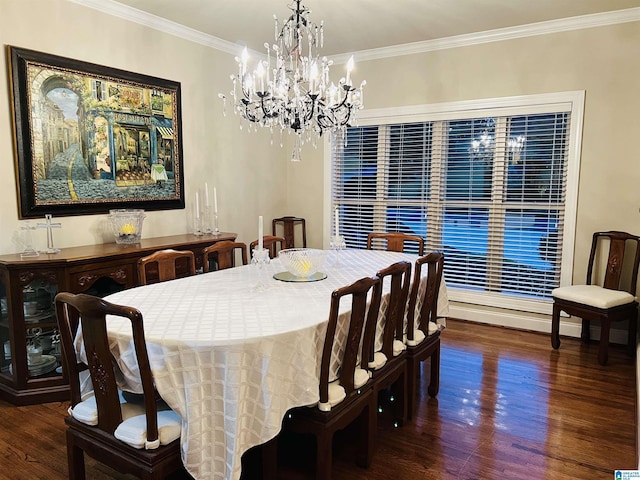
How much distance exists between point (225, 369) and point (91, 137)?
264 centimetres

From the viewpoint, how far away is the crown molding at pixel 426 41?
12.2 feet

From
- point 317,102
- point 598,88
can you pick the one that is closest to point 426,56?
point 598,88

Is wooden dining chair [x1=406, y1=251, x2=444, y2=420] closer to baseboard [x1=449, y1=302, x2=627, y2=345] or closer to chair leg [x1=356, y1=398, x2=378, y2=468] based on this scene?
chair leg [x1=356, y1=398, x2=378, y2=468]

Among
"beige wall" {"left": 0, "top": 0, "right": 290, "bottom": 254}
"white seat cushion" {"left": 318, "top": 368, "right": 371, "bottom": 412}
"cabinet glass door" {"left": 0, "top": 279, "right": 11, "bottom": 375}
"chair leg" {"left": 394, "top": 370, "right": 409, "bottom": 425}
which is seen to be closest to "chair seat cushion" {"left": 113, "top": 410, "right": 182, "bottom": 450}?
"white seat cushion" {"left": 318, "top": 368, "right": 371, "bottom": 412}

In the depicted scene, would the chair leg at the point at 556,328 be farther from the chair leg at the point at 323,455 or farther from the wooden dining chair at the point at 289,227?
the wooden dining chair at the point at 289,227

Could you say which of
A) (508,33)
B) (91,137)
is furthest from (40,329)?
(508,33)

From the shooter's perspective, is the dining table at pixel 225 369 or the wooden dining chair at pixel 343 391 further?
the wooden dining chair at pixel 343 391

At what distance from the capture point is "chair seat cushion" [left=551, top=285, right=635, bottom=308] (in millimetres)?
3631

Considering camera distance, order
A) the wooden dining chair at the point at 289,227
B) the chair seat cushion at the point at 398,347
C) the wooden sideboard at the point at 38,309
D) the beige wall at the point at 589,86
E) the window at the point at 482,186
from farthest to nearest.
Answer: the wooden dining chair at the point at 289,227, the window at the point at 482,186, the beige wall at the point at 589,86, the wooden sideboard at the point at 38,309, the chair seat cushion at the point at 398,347

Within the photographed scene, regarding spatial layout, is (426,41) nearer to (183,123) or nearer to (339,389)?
(183,123)

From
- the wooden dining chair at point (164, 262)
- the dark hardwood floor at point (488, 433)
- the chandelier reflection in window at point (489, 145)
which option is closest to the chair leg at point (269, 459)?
the dark hardwood floor at point (488, 433)

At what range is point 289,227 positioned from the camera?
222 inches

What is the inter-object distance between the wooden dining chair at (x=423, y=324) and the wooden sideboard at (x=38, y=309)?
Answer: 2.03 m

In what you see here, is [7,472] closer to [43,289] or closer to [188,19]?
[43,289]
